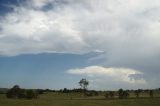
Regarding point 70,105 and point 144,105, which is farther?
point 144,105

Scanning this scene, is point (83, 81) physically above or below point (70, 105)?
above

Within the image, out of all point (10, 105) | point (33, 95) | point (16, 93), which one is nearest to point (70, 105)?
point (10, 105)

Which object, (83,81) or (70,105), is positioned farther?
(83,81)

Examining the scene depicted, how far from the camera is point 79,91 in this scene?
166 m

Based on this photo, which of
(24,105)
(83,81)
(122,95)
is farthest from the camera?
(83,81)

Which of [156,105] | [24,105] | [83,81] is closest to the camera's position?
[24,105]

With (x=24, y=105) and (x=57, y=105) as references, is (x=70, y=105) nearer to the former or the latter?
(x=57, y=105)

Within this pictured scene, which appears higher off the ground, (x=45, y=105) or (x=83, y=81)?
(x=83, y=81)

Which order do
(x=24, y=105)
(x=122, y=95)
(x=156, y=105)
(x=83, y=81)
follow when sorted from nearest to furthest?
(x=24, y=105)
(x=156, y=105)
(x=122, y=95)
(x=83, y=81)

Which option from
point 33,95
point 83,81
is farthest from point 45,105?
point 83,81

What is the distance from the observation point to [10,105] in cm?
5988

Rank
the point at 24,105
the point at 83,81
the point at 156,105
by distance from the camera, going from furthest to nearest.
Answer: the point at 83,81
the point at 156,105
the point at 24,105

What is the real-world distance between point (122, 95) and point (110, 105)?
46.9 m

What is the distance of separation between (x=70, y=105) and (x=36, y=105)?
6.92 m
